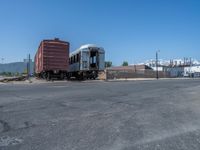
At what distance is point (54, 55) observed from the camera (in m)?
30.5

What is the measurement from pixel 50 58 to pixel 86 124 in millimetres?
23850

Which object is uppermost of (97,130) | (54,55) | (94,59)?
(54,55)

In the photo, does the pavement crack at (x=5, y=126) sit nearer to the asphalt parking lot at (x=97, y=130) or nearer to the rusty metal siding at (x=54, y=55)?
the asphalt parking lot at (x=97, y=130)

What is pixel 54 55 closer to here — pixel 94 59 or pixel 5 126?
pixel 94 59

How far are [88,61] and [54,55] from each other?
12.6 feet

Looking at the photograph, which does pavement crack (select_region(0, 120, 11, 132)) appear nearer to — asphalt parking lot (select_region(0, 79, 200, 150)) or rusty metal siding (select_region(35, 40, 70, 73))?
asphalt parking lot (select_region(0, 79, 200, 150))

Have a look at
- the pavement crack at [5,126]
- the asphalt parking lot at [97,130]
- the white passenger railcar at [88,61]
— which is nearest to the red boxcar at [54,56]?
the white passenger railcar at [88,61]

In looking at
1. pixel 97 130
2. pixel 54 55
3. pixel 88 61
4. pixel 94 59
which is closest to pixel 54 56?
pixel 54 55

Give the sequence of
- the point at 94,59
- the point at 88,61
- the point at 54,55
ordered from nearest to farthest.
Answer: the point at 54,55
the point at 88,61
the point at 94,59

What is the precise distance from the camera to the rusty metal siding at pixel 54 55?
3002cm

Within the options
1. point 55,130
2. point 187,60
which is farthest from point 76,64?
point 187,60

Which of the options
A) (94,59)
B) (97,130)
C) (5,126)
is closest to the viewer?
(97,130)

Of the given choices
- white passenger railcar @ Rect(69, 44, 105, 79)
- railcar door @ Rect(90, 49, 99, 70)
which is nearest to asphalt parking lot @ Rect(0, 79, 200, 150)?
white passenger railcar @ Rect(69, 44, 105, 79)

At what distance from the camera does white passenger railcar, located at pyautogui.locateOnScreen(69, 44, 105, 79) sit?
31.3 meters
